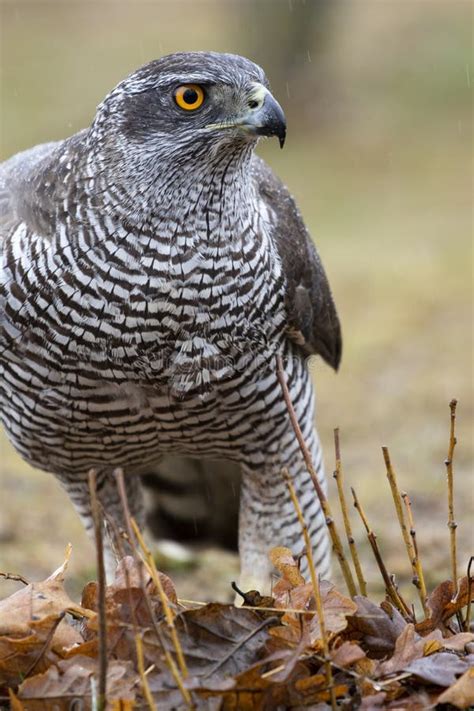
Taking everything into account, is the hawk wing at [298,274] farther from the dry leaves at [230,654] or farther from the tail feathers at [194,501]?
the dry leaves at [230,654]

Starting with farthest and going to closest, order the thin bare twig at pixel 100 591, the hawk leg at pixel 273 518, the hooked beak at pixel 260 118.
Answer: the hawk leg at pixel 273 518
the hooked beak at pixel 260 118
the thin bare twig at pixel 100 591

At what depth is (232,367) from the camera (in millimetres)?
3605

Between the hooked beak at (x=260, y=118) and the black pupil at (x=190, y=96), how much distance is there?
10cm

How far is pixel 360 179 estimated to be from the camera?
52.4 ft

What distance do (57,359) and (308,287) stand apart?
3.36 ft

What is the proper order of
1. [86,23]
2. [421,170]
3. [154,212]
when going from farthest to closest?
[86,23], [421,170], [154,212]

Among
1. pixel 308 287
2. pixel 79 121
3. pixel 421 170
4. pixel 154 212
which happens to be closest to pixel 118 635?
pixel 154 212

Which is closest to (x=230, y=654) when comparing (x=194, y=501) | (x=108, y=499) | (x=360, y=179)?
(x=108, y=499)

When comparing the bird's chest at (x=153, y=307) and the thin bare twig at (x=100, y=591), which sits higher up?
the bird's chest at (x=153, y=307)

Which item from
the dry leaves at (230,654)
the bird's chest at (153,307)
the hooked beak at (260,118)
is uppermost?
the hooked beak at (260,118)

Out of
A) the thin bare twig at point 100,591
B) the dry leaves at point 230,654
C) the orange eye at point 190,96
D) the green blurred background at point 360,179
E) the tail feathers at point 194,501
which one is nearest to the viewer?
the thin bare twig at point 100,591

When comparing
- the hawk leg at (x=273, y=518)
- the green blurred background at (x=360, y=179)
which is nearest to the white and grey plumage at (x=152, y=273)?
the hawk leg at (x=273, y=518)

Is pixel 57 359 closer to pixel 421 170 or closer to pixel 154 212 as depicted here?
pixel 154 212

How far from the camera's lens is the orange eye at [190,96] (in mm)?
3488
